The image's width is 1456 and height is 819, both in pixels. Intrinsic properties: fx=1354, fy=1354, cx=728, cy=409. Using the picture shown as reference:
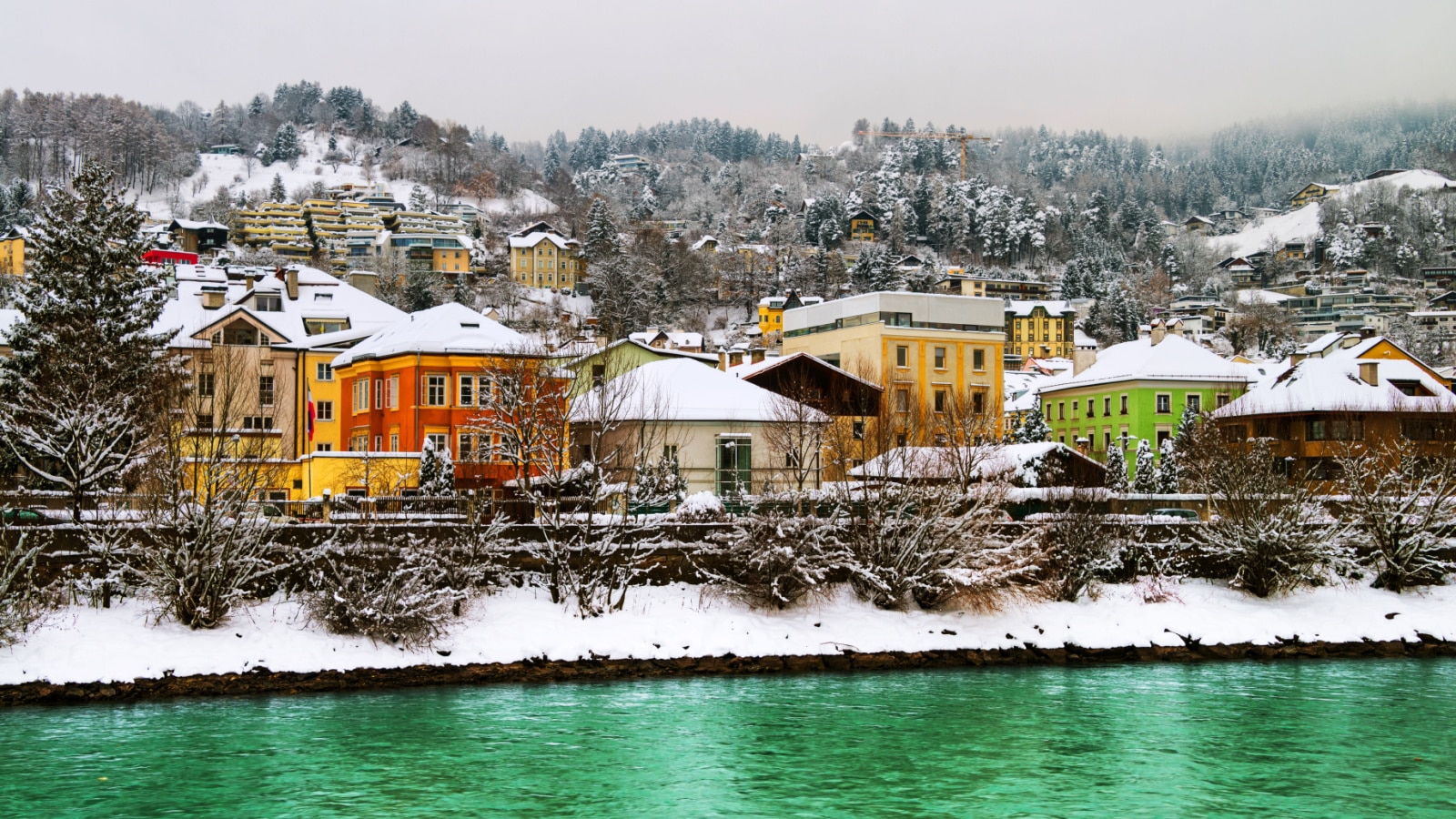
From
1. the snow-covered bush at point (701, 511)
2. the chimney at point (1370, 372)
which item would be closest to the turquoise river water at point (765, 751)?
the snow-covered bush at point (701, 511)

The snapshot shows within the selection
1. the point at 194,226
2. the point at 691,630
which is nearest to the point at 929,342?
the point at 691,630

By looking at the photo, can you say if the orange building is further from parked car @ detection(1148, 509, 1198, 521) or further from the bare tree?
the bare tree

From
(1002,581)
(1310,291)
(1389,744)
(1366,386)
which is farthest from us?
(1310,291)

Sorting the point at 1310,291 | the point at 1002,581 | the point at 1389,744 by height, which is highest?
the point at 1310,291

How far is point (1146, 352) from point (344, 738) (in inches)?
2328

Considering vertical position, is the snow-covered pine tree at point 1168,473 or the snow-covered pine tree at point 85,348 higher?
the snow-covered pine tree at point 85,348

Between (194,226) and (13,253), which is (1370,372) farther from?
(194,226)

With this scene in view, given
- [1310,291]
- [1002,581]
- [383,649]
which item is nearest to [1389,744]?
[1002,581]

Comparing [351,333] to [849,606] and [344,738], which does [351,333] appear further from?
[344,738]

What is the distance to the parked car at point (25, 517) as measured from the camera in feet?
112

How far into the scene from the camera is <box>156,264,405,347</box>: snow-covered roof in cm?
6088

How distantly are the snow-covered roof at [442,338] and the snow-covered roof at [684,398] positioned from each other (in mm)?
5189

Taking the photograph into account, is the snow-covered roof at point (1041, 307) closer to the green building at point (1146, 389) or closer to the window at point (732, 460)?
the green building at point (1146, 389)

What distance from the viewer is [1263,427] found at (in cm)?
6116
